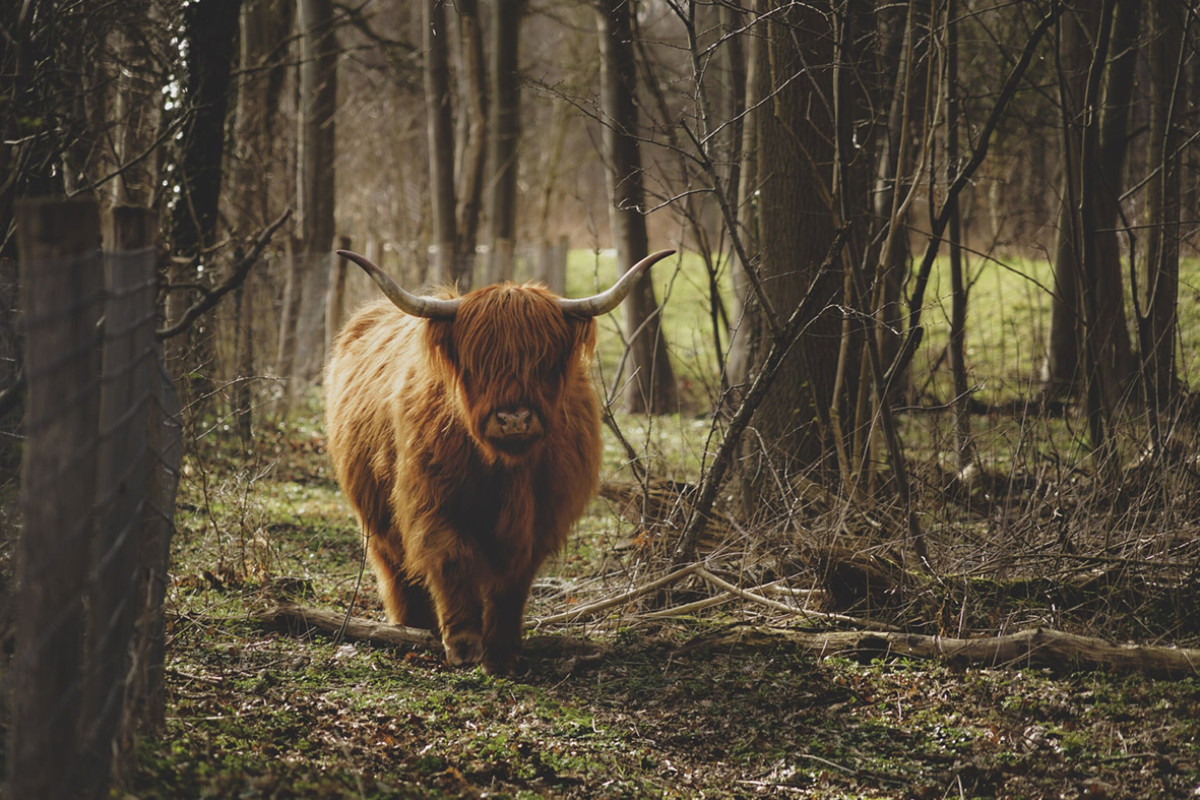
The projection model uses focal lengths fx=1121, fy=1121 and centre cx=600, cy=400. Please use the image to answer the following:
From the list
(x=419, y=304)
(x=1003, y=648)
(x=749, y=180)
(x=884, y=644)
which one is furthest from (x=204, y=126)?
(x=1003, y=648)

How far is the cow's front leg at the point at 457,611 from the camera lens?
5004 mm

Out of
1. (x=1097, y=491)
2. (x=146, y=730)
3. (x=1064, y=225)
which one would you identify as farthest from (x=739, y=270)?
(x=146, y=730)

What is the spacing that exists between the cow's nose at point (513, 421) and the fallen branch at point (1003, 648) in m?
1.25

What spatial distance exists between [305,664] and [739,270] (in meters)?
5.12

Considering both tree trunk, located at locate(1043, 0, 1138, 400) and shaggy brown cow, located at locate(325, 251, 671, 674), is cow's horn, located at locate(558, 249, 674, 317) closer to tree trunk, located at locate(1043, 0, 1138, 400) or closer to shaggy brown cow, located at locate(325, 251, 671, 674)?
shaggy brown cow, located at locate(325, 251, 671, 674)

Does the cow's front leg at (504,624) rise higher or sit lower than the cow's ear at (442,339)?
lower

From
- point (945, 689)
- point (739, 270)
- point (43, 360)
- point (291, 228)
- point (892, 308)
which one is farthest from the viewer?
point (291, 228)

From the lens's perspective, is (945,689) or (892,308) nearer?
(945,689)

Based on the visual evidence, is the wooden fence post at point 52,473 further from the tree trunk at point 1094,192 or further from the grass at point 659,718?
the tree trunk at point 1094,192

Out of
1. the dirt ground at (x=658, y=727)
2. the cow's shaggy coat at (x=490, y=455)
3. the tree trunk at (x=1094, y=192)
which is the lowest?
the dirt ground at (x=658, y=727)

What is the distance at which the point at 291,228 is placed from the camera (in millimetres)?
14406

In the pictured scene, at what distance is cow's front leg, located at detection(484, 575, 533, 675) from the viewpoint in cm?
492

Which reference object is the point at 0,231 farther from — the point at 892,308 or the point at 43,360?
the point at 892,308

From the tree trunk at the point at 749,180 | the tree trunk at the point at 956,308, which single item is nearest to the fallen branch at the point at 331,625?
the tree trunk at the point at 749,180
